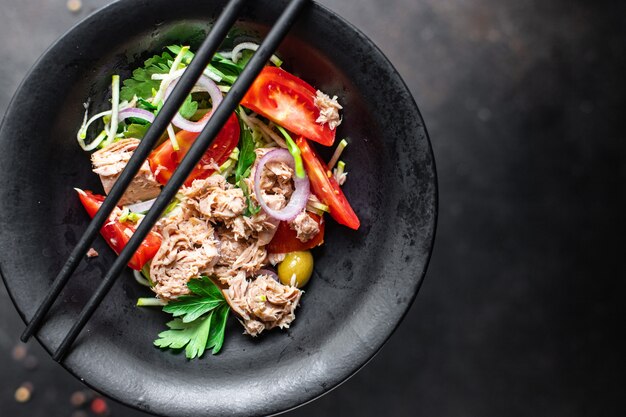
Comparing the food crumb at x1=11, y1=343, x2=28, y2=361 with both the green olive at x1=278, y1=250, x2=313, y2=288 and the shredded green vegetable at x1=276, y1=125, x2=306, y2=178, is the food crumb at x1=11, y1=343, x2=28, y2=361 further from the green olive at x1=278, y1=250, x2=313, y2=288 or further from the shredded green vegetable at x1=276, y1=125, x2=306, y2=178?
the shredded green vegetable at x1=276, y1=125, x2=306, y2=178

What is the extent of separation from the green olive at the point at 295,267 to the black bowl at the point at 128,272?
117 mm

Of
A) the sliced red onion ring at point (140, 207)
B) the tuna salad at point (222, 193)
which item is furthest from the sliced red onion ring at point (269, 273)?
the sliced red onion ring at point (140, 207)

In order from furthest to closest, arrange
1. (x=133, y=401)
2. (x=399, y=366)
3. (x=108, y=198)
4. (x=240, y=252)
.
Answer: (x=399, y=366) < (x=240, y=252) < (x=133, y=401) < (x=108, y=198)

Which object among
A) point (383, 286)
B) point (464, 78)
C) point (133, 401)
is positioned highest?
point (464, 78)

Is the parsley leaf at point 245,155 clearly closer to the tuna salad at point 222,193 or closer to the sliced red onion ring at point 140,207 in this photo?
the tuna salad at point 222,193

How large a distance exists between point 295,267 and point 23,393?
47.7 inches

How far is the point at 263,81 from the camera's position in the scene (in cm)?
178

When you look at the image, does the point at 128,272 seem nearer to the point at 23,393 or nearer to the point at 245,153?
the point at 245,153

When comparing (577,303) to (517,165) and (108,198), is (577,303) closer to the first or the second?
(517,165)

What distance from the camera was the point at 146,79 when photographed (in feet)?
6.12

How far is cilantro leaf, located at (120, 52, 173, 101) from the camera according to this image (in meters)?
1.85

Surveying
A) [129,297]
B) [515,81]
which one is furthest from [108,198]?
[515,81]

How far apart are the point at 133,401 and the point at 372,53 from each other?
120 cm

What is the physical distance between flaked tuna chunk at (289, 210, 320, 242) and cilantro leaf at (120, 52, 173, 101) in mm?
602
